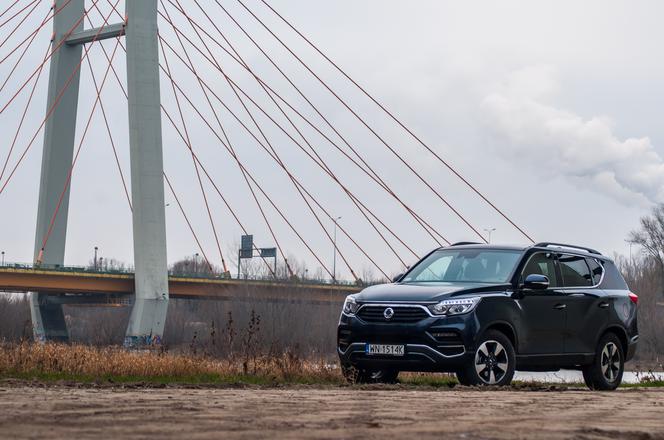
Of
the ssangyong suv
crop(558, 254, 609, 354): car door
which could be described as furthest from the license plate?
crop(558, 254, 609, 354): car door

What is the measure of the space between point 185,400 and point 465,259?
593 cm

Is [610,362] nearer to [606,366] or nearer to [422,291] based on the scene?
[606,366]

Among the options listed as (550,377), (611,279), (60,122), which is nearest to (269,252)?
(60,122)

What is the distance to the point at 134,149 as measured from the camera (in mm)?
45031

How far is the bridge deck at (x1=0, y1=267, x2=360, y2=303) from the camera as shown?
55.3 meters

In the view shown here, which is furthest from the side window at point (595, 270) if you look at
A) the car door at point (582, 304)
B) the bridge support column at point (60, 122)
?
the bridge support column at point (60, 122)

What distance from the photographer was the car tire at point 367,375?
1355 centimetres

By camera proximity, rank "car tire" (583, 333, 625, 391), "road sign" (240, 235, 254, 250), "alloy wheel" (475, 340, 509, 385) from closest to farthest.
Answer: "alloy wheel" (475, 340, 509, 385)
"car tire" (583, 333, 625, 391)
"road sign" (240, 235, 254, 250)

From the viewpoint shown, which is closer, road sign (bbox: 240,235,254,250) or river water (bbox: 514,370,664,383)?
river water (bbox: 514,370,664,383)

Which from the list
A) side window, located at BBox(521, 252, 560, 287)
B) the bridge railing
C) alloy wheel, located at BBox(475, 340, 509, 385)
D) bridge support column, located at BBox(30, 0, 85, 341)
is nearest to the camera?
alloy wheel, located at BBox(475, 340, 509, 385)

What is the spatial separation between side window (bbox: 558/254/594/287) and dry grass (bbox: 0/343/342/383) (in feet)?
10.3

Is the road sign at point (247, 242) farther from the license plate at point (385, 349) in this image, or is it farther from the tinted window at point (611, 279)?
the license plate at point (385, 349)

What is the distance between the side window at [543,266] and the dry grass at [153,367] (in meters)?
2.73

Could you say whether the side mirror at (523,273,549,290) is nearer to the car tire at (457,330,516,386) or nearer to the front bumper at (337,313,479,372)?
the car tire at (457,330,516,386)
